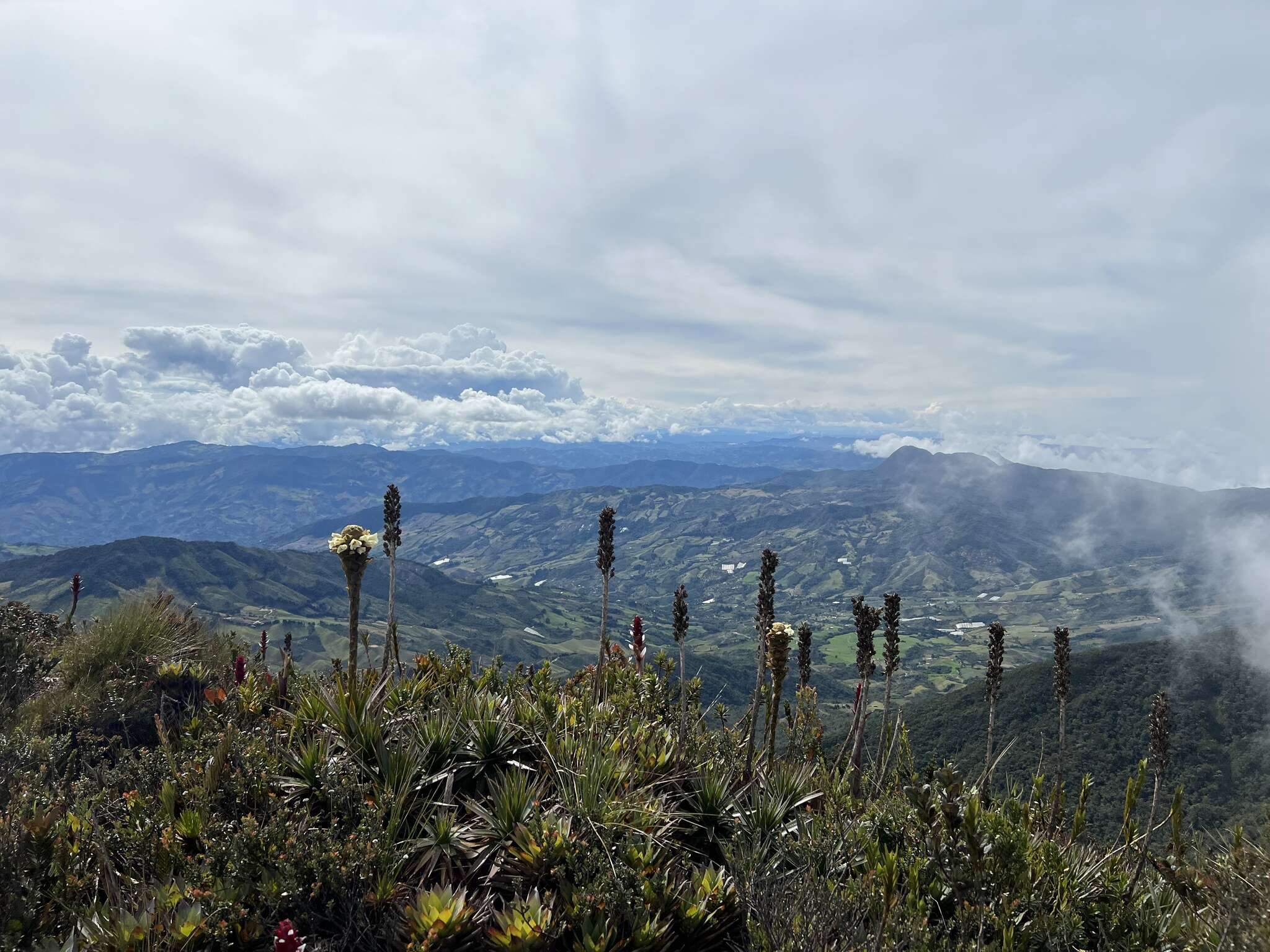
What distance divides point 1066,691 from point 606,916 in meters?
10.0

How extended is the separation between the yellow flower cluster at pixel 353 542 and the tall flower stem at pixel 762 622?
5.12 m

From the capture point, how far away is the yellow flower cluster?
28.0 ft

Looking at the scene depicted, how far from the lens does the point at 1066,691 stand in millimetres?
11312

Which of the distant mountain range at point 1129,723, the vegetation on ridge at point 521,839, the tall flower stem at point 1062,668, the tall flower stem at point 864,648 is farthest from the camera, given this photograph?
the distant mountain range at point 1129,723

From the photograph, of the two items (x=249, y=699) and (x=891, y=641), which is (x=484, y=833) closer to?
(x=249, y=699)

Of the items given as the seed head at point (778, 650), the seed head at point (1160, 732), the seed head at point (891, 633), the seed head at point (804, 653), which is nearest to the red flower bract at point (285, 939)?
the seed head at point (778, 650)

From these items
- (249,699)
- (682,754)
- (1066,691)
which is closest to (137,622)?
(249,699)

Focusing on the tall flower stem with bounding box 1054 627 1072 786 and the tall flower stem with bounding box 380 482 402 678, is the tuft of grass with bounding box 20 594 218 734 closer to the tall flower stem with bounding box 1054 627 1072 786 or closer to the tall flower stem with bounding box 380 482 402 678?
the tall flower stem with bounding box 380 482 402 678

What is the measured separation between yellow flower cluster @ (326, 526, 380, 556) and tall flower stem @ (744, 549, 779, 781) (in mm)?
5119

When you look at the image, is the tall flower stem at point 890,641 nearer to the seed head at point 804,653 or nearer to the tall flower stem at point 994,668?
the seed head at point 804,653

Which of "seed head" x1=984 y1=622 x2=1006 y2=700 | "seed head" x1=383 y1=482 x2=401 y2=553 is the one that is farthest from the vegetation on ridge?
"seed head" x1=984 y1=622 x2=1006 y2=700

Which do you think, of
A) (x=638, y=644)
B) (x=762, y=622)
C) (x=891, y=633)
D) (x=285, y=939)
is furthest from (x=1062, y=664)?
A: (x=285, y=939)

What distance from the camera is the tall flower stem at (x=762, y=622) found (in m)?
7.92

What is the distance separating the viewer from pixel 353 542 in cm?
875
